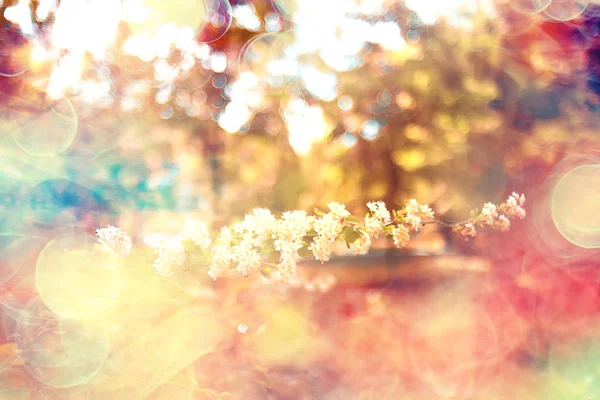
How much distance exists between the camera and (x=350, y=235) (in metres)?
1.18


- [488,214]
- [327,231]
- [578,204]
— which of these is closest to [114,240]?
[327,231]

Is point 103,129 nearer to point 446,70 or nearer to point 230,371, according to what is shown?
point 230,371

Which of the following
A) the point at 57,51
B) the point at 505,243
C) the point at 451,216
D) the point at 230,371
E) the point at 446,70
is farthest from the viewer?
the point at 451,216

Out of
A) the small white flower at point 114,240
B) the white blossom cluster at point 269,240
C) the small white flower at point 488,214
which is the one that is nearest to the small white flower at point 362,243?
the white blossom cluster at point 269,240

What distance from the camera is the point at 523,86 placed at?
2525 millimetres

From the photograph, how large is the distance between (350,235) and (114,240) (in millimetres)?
594

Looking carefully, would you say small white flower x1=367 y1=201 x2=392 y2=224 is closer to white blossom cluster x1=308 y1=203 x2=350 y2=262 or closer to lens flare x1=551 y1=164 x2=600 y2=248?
white blossom cluster x1=308 y1=203 x2=350 y2=262

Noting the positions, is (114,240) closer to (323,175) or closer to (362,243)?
(362,243)

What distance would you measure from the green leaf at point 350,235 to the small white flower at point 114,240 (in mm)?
548

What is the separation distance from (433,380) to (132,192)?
2080 millimetres

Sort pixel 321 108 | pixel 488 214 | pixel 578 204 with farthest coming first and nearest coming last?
1. pixel 321 108
2. pixel 578 204
3. pixel 488 214

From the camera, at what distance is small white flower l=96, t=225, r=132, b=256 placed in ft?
3.60

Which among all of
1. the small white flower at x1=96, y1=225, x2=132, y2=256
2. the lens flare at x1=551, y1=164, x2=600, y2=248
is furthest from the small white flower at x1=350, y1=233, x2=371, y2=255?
the lens flare at x1=551, y1=164, x2=600, y2=248

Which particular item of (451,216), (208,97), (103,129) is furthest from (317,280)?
(103,129)
